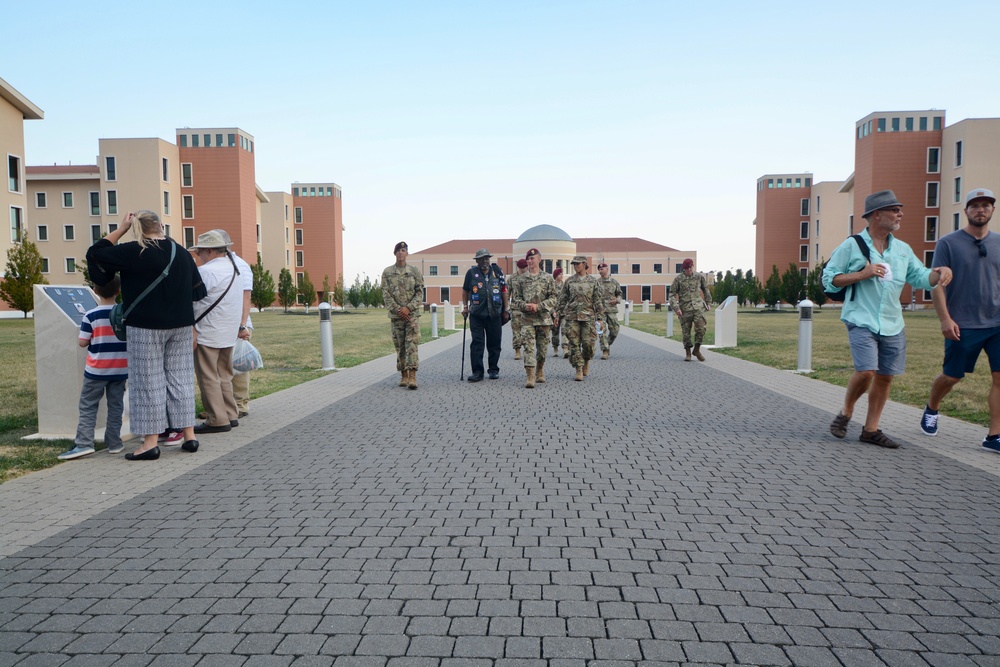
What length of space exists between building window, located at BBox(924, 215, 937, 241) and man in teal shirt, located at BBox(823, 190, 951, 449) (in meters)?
66.0

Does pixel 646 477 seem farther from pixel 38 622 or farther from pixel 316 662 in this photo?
pixel 38 622

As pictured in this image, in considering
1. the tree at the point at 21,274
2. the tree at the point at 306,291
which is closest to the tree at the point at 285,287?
the tree at the point at 306,291

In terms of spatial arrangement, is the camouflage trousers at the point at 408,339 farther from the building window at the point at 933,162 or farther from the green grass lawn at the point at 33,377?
the building window at the point at 933,162

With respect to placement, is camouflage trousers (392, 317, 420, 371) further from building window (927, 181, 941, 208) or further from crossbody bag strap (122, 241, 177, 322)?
building window (927, 181, 941, 208)

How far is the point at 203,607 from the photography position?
10.7 feet

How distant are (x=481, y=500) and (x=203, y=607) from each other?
2.05 m

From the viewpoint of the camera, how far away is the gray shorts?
6.68 metres

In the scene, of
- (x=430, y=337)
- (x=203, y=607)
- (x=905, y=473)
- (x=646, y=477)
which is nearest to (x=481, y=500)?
(x=646, y=477)

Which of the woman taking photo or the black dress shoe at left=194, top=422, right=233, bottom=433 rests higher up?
the woman taking photo

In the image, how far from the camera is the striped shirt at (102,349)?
6520 mm

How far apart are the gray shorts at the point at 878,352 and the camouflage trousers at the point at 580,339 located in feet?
18.3

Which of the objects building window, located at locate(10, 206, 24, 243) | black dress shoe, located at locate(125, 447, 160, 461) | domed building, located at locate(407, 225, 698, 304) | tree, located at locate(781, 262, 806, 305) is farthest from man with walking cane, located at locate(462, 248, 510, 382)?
domed building, located at locate(407, 225, 698, 304)

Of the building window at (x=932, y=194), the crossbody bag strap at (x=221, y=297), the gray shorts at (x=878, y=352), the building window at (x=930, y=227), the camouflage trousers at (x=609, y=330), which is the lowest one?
the camouflage trousers at (x=609, y=330)

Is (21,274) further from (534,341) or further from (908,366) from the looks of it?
(908,366)
